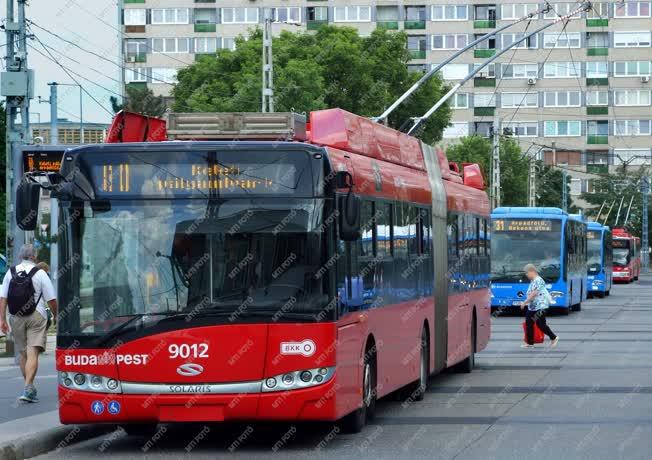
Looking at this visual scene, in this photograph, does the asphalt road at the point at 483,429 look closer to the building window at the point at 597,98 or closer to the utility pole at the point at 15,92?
the utility pole at the point at 15,92

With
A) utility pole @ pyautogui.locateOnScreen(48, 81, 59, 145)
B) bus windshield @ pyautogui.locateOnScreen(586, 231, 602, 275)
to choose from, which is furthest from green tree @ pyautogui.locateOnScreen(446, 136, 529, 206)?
utility pole @ pyautogui.locateOnScreen(48, 81, 59, 145)

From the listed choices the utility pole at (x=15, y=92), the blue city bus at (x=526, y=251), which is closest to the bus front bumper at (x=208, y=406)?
the utility pole at (x=15, y=92)

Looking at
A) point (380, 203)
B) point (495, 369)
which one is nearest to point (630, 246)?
point (495, 369)

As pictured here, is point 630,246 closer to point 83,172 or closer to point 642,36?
point 642,36

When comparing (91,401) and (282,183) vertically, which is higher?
(282,183)

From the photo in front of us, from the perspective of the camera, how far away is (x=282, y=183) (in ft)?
42.5

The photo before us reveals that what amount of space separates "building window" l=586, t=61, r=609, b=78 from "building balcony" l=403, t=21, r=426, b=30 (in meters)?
13.3

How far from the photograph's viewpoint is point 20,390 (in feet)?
60.1

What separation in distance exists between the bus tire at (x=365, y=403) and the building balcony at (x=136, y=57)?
9917cm

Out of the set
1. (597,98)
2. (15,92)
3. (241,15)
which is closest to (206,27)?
(241,15)

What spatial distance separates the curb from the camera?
12.4 m

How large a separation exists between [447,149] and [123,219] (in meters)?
90.7

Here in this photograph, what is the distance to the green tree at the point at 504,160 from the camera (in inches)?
3880

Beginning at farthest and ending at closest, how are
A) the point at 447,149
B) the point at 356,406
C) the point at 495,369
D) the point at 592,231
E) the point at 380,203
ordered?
the point at 447,149, the point at 592,231, the point at 495,369, the point at 380,203, the point at 356,406
